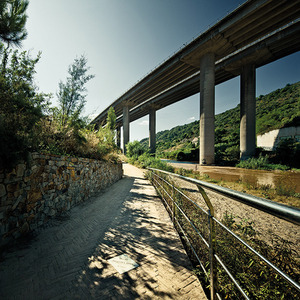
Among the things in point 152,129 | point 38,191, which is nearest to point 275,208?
point 38,191

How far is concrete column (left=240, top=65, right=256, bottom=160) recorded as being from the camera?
19.3m

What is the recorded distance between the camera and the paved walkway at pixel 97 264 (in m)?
2.02

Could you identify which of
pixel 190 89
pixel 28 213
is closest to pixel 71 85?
pixel 28 213

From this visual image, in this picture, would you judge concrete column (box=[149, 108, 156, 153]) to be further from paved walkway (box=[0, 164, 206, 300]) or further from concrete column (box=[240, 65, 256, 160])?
paved walkway (box=[0, 164, 206, 300])

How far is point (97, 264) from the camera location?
101 inches

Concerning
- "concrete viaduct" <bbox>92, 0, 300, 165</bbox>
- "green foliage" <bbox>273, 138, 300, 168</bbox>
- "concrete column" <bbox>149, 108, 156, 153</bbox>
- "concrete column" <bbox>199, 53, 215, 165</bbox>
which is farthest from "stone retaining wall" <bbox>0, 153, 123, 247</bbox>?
"concrete column" <bbox>149, 108, 156, 153</bbox>

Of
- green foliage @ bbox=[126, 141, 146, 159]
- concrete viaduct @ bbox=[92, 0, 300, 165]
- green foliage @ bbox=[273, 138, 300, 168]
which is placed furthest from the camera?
green foliage @ bbox=[126, 141, 146, 159]

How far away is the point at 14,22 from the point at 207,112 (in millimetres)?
17904

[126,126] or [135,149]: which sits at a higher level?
[126,126]

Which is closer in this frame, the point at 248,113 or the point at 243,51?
the point at 248,113

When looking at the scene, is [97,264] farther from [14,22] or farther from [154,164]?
[154,164]

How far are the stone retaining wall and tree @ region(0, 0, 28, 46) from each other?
13.6 ft

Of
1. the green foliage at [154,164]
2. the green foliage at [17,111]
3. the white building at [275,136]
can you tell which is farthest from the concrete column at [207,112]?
the green foliage at [17,111]

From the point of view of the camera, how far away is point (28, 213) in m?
3.50
